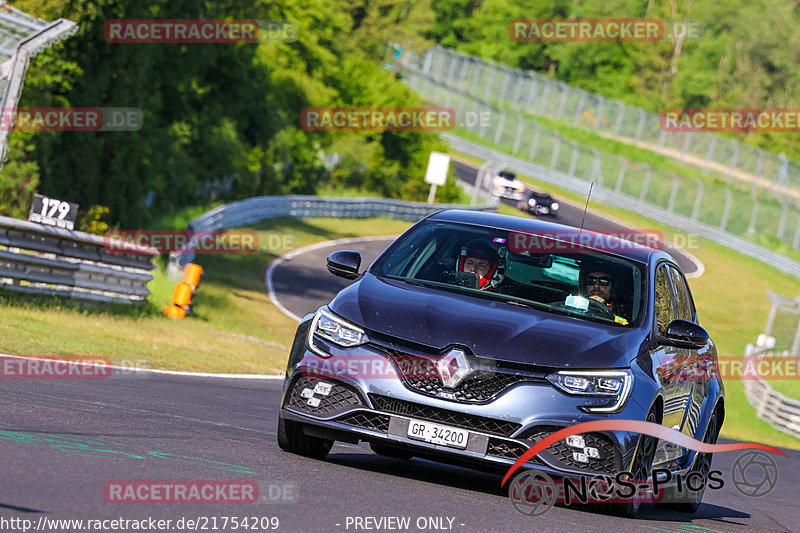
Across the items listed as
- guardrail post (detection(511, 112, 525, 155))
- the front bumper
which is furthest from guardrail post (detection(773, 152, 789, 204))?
the front bumper

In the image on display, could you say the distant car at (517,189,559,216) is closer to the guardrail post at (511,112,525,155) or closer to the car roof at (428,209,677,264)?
the guardrail post at (511,112,525,155)

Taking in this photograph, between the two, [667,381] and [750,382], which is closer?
[667,381]

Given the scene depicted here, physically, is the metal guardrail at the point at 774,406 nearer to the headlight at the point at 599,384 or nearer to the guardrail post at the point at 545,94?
the headlight at the point at 599,384

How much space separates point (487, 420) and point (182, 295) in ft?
55.3

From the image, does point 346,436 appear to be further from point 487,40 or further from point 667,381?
point 487,40

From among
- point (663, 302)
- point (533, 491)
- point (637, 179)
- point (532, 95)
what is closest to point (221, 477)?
point (533, 491)

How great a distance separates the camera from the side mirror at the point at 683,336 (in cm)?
834

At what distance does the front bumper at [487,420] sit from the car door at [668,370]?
0.65 meters

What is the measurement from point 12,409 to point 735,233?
59.7 metres

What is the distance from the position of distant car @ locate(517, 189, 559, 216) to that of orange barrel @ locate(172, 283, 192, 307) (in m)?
41.3

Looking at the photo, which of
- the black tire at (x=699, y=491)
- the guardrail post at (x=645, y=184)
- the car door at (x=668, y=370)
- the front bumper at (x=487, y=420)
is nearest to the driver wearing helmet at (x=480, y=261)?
the car door at (x=668, y=370)

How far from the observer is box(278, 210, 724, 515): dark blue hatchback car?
7477 mm

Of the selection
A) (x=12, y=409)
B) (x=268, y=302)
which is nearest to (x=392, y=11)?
(x=268, y=302)

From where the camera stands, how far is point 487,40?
126 m
